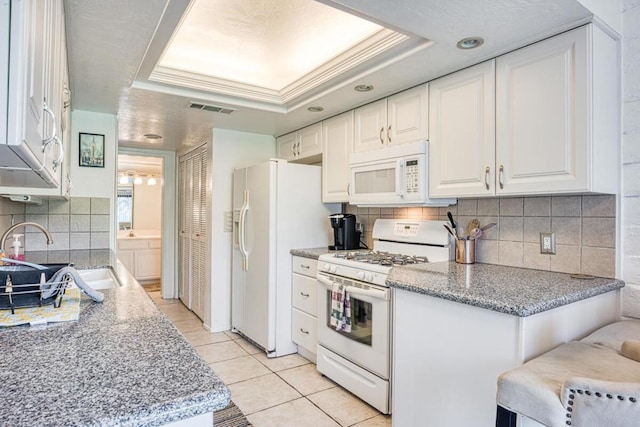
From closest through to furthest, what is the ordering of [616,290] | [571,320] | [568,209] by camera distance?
1. [571,320]
2. [616,290]
3. [568,209]

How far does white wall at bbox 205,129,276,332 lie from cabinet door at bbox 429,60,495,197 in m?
2.19

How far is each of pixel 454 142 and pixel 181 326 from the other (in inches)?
132

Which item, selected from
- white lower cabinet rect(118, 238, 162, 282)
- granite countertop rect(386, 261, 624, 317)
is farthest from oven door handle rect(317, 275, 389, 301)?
white lower cabinet rect(118, 238, 162, 282)

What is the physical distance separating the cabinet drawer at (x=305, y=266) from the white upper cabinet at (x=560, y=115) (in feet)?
5.04

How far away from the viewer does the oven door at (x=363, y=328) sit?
2262mm

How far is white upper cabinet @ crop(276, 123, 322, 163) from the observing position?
3.53 metres

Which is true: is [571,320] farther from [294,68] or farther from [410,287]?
[294,68]

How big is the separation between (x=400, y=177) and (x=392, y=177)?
103 millimetres

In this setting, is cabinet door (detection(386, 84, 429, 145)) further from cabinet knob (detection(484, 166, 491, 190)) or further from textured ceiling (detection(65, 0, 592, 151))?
cabinet knob (detection(484, 166, 491, 190))

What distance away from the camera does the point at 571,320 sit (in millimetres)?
1624

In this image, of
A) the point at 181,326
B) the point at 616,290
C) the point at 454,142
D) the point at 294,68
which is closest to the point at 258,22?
the point at 294,68

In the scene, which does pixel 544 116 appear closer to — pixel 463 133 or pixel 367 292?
pixel 463 133

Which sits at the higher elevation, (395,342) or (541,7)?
(541,7)

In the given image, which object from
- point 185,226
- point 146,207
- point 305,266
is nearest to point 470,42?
point 305,266
